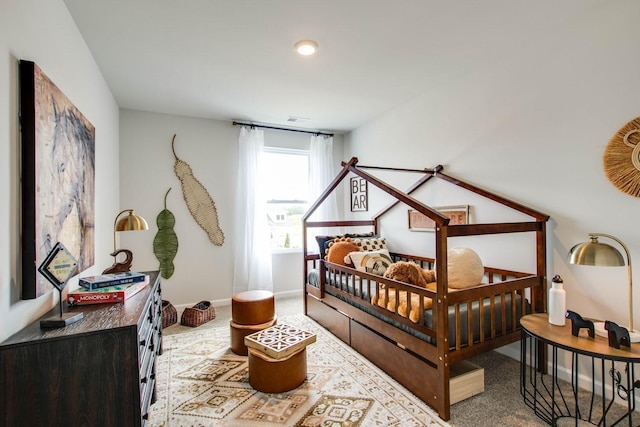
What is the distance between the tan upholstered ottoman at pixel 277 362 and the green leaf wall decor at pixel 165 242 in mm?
2185

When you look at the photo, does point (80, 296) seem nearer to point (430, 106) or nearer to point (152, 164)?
point (152, 164)

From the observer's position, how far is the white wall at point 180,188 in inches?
150

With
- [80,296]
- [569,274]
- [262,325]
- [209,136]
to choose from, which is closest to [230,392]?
[262,325]

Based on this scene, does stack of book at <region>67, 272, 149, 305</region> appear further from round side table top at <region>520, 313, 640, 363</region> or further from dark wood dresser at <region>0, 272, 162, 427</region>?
round side table top at <region>520, 313, 640, 363</region>

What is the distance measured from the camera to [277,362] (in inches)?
83.0

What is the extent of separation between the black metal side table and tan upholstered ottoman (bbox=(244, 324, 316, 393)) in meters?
1.41

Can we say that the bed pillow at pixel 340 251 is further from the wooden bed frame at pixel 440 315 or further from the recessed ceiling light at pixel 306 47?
the recessed ceiling light at pixel 306 47

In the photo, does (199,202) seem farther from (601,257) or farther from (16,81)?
(601,257)

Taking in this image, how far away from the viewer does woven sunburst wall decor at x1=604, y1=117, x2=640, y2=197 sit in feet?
6.22

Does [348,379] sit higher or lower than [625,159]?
lower

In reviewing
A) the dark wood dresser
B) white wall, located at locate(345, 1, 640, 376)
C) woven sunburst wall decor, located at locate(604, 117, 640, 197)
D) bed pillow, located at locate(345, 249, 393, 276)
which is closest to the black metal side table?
white wall, located at locate(345, 1, 640, 376)

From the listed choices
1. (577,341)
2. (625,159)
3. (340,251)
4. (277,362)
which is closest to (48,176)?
(277,362)

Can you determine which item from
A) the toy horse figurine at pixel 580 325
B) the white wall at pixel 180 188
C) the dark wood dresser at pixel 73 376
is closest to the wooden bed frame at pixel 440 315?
the toy horse figurine at pixel 580 325

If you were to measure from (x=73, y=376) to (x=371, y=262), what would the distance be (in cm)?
214
